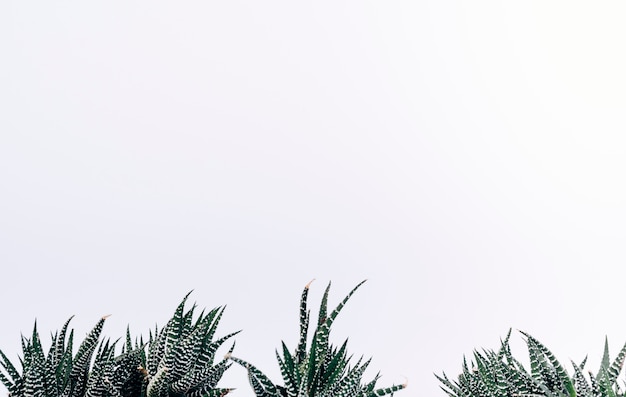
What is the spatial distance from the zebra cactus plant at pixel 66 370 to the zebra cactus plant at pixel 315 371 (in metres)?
0.84

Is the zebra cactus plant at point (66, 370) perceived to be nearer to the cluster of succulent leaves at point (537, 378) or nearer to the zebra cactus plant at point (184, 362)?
the zebra cactus plant at point (184, 362)

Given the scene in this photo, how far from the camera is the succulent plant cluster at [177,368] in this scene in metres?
2.86

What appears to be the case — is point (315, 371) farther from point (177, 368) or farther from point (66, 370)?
point (66, 370)

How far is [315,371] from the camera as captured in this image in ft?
9.33

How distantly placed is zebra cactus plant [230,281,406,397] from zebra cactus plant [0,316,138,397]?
84 cm

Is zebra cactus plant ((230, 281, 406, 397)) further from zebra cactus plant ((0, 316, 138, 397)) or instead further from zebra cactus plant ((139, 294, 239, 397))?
zebra cactus plant ((0, 316, 138, 397))

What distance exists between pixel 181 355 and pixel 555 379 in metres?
2.03

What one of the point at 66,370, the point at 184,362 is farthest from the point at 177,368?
the point at 66,370

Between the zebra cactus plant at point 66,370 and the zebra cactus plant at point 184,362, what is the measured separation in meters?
0.17

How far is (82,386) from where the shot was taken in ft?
11.0

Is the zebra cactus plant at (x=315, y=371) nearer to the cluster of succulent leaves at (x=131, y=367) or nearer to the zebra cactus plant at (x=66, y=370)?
the cluster of succulent leaves at (x=131, y=367)

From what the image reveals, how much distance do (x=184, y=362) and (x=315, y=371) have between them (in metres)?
0.74

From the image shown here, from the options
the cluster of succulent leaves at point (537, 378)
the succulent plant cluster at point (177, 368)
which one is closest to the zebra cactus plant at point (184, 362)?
the succulent plant cluster at point (177, 368)

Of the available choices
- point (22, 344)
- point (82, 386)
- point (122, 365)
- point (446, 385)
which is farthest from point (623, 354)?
point (22, 344)
